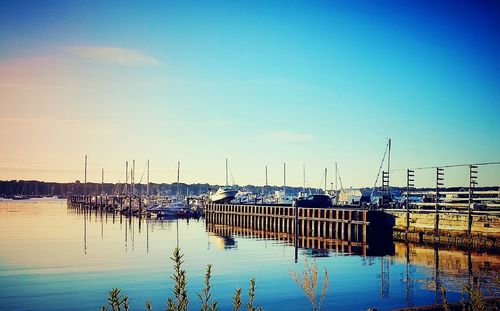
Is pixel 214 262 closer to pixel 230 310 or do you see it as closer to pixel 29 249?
pixel 230 310

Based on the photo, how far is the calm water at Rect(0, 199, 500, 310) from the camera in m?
24.0

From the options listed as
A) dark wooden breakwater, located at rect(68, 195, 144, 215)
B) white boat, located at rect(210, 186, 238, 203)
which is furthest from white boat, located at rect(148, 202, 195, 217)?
white boat, located at rect(210, 186, 238, 203)

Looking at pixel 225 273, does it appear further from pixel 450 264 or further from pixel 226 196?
pixel 226 196

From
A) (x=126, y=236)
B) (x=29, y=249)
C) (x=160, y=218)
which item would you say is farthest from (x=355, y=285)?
(x=160, y=218)

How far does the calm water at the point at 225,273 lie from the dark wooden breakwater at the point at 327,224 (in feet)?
8.04

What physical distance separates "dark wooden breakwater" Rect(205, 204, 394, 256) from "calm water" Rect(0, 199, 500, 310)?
2.45m

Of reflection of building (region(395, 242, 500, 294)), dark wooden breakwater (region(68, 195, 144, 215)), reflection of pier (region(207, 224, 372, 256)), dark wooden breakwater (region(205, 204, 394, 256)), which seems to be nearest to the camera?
reflection of building (region(395, 242, 500, 294))

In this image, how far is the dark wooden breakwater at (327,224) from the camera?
45438 mm

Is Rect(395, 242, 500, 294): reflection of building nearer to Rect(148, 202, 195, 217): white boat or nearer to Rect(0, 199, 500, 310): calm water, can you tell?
Rect(0, 199, 500, 310): calm water

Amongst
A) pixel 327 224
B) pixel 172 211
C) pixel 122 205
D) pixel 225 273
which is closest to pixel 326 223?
pixel 327 224

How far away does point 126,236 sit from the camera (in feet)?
192

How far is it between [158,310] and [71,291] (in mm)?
7322

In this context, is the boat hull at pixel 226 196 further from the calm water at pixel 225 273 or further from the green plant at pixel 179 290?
the green plant at pixel 179 290

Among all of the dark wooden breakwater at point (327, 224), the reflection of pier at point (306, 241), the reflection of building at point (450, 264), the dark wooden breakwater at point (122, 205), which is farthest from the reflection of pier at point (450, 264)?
the dark wooden breakwater at point (122, 205)
